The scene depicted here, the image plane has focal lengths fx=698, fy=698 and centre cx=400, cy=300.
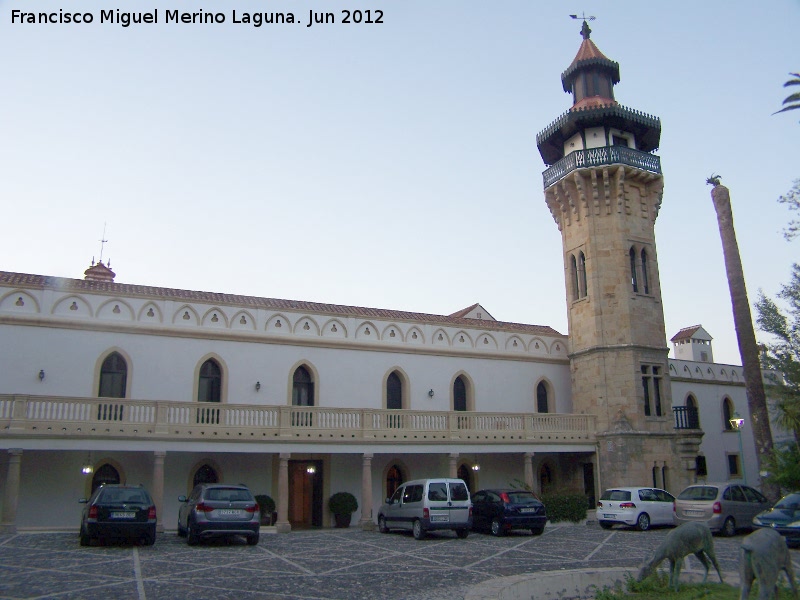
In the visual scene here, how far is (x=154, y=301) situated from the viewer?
22797mm

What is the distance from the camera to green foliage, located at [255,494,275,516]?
21.5m

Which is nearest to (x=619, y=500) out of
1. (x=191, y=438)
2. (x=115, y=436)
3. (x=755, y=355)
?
(x=755, y=355)

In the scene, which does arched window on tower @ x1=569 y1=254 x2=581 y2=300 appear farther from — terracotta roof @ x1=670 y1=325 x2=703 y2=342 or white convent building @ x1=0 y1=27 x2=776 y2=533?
terracotta roof @ x1=670 y1=325 x2=703 y2=342

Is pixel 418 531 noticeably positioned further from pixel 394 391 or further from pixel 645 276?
pixel 645 276

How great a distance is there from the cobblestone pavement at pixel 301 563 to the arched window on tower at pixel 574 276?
11.3 m

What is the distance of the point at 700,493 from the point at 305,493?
12.4 m

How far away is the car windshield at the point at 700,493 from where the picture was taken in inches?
763

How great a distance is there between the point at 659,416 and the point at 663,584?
55.8ft

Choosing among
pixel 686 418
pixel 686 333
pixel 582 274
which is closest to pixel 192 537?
pixel 582 274

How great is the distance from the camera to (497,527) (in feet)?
62.9

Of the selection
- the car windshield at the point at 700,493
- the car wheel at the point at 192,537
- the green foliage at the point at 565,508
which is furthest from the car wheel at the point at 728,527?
the car wheel at the point at 192,537

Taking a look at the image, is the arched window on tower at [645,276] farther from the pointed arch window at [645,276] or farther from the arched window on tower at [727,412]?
the arched window on tower at [727,412]

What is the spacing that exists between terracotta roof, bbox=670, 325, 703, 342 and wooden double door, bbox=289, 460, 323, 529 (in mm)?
37235

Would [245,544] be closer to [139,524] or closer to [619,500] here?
[139,524]
